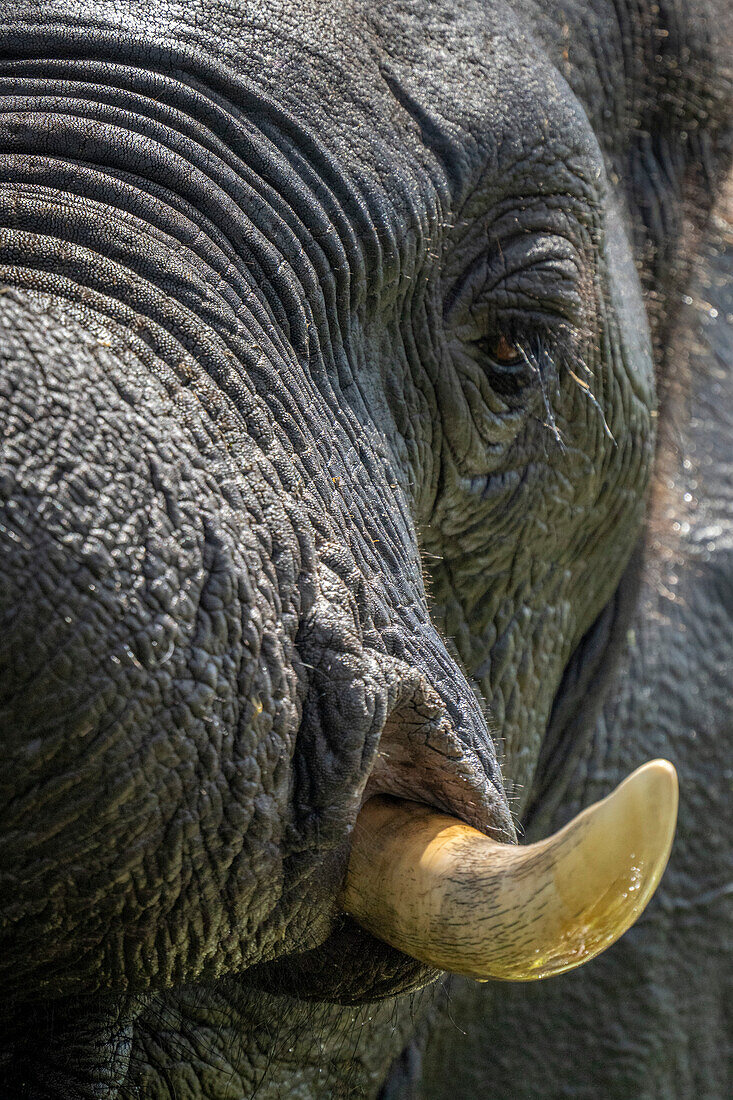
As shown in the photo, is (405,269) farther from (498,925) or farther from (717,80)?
(717,80)

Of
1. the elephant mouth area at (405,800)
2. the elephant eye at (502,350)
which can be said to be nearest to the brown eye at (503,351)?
the elephant eye at (502,350)

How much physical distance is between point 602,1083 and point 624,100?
5.68ft

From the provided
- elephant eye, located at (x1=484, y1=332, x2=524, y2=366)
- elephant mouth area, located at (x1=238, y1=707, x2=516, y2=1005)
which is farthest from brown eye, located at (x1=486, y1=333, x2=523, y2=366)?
elephant mouth area, located at (x1=238, y1=707, x2=516, y2=1005)

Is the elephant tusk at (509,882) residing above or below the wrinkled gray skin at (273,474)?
below

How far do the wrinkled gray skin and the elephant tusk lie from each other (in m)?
0.06

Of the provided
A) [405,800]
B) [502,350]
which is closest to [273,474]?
[405,800]

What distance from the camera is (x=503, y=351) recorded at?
1.89 metres

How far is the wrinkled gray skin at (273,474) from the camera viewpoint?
1.13 m

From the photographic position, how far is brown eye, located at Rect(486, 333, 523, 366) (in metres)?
1.88

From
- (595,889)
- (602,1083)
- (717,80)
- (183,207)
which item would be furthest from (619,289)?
(602,1083)

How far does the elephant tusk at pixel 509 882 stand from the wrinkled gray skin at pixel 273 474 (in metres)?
0.06

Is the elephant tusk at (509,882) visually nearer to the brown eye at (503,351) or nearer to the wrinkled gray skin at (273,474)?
the wrinkled gray skin at (273,474)

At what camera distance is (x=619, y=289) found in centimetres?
211

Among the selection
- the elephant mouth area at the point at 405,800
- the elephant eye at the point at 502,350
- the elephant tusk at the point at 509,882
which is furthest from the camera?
the elephant eye at the point at 502,350
